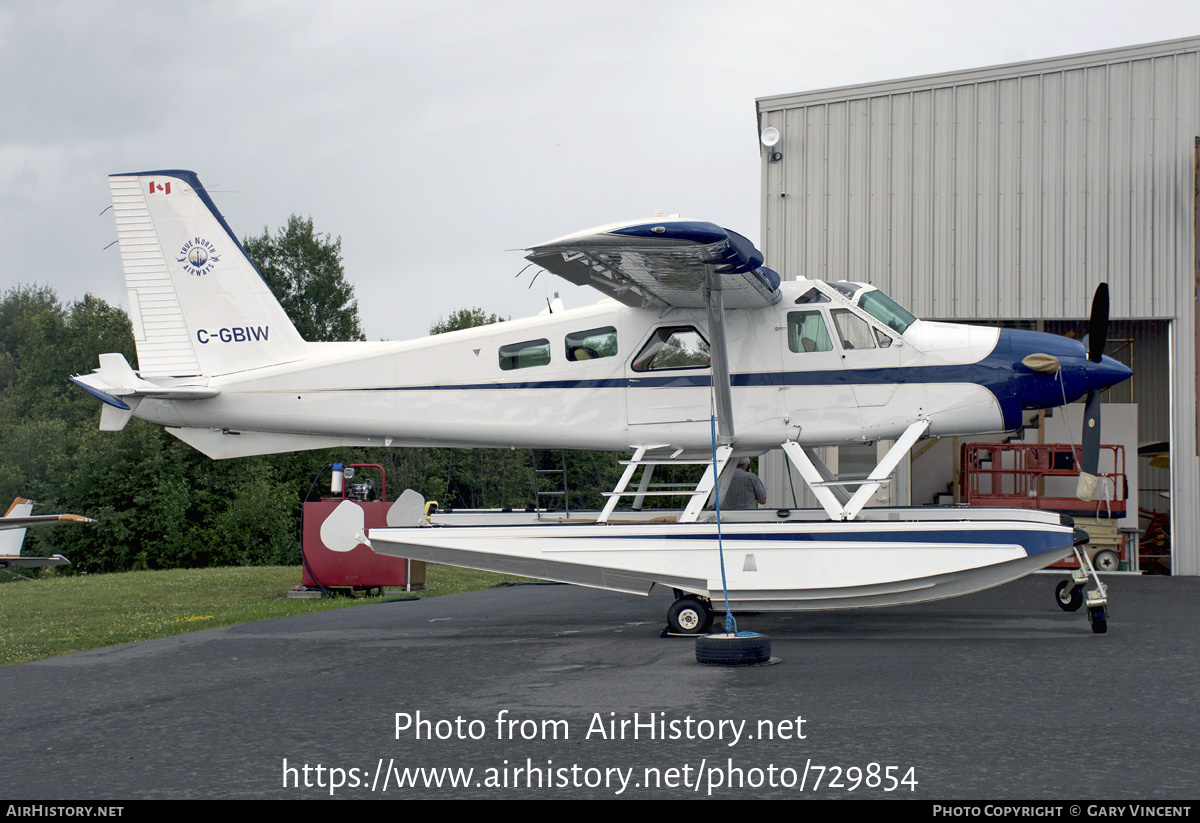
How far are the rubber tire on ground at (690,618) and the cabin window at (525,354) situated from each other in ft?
9.23

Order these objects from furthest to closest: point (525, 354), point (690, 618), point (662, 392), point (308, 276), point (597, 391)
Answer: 1. point (308, 276)
2. point (525, 354)
3. point (597, 391)
4. point (662, 392)
5. point (690, 618)

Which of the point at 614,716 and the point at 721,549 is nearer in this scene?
the point at 614,716

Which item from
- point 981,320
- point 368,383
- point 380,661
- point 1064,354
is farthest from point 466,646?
point 981,320

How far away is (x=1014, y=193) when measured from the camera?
648 inches

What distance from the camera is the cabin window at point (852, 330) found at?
9133 millimetres

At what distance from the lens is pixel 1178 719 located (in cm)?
484

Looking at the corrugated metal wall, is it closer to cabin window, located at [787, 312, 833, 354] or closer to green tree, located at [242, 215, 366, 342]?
cabin window, located at [787, 312, 833, 354]

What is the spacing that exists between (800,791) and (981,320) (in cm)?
1481

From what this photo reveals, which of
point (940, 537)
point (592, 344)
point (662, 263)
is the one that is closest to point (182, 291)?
point (592, 344)

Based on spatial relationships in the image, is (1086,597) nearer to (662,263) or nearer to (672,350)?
(672,350)

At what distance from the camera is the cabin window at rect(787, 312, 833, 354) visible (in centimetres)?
922

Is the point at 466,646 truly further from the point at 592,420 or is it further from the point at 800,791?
the point at 800,791

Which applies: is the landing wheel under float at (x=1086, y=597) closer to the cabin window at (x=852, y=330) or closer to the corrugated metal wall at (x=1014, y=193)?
the cabin window at (x=852, y=330)

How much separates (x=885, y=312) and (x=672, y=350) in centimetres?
205
